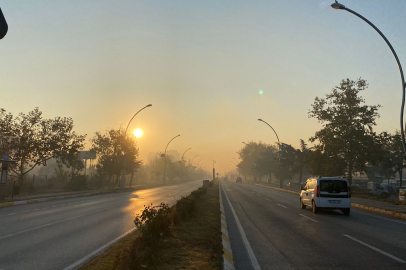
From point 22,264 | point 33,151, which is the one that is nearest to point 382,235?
point 22,264

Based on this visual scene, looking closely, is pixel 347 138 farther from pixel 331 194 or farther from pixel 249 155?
pixel 249 155

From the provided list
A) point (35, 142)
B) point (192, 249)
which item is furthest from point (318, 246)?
point (35, 142)

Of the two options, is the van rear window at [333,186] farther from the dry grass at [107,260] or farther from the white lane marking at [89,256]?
the dry grass at [107,260]

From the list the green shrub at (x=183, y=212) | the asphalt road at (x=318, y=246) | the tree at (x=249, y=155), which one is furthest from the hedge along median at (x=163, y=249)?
the tree at (x=249, y=155)

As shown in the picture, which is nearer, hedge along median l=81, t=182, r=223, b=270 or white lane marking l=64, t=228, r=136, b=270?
hedge along median l=81, t=182, r=223, b=270

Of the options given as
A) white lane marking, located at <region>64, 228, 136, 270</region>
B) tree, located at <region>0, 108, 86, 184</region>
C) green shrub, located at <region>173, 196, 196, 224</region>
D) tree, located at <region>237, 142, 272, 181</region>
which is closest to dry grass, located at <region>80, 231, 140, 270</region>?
white lane marking, located at <region>64, 228, 136, 270</region>

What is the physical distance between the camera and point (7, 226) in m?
11.5

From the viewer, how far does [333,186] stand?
16.6 metres

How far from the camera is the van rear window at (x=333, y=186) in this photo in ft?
Answer: 54.1

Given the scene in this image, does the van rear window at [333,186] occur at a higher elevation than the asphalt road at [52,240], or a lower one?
higher

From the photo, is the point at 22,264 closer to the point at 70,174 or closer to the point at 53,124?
the point at 53,124

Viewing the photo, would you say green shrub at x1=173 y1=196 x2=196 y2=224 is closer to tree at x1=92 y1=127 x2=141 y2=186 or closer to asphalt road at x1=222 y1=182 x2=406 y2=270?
asphalt road at x1=222 y1=182 x2=406 y2=270

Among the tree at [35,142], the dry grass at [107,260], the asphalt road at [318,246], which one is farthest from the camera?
the tree at [35,142]

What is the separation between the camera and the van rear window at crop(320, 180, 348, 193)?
16.5 metres
